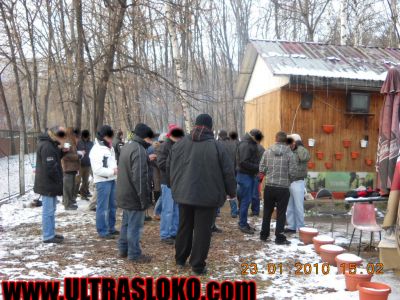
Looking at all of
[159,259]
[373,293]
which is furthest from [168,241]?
[373,293]

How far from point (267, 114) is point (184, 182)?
733 cm

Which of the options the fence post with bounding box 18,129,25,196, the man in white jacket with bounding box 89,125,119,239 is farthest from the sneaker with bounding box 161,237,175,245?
the fence post with bounding box 18,129,25,196

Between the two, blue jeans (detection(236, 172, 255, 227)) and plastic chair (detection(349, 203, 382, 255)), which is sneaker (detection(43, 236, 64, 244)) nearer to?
blue jeans (detection(236, 172, 255, 227))

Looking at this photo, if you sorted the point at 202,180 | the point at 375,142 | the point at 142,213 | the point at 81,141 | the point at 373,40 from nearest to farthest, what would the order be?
the point at 202,180 < the point at 142,213 < the point at 81,141 < the point at 375,142 < the point at 373,40

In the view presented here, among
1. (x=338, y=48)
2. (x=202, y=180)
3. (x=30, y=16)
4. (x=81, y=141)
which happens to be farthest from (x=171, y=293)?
(x=30, y=16)

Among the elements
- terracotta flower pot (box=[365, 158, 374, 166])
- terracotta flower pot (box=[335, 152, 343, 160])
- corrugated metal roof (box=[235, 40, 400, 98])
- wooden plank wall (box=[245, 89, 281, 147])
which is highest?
corrugated metal roof (box=[235, 40, 400, 98])

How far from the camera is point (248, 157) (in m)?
7.75

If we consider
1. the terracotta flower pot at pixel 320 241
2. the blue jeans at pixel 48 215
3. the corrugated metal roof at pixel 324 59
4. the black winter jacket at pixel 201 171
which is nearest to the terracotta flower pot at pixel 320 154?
the corrugated metal roof at pixel 324 59

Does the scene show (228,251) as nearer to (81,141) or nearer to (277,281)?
(277,281)

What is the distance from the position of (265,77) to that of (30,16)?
791cm

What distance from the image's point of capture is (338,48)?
13.0 metres

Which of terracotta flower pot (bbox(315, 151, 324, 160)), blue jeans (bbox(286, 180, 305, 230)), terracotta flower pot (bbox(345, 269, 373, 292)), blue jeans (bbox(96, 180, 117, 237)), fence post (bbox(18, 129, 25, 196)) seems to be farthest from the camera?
fence post (bbox(18, 129, 25, 196))

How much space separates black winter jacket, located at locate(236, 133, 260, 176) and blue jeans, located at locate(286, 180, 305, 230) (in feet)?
2.48

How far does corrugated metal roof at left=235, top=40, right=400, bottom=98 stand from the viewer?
10.5 m
